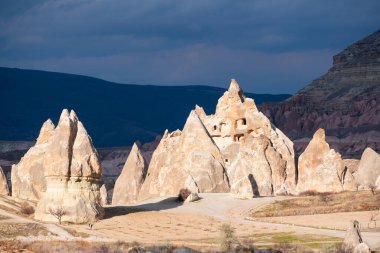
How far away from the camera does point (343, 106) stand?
14812 centimetres

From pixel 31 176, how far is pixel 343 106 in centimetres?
9848

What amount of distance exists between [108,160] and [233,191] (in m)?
87.0

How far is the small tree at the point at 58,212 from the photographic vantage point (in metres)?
43.4

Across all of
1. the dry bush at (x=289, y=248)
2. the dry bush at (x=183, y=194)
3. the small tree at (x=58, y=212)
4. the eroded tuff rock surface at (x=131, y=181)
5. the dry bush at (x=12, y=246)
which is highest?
the eroded tuff rock surface at (x=131, y=181)

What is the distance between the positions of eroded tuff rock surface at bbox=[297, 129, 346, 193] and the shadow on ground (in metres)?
9.90

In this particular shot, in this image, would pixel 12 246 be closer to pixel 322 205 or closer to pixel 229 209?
pixel 229 209

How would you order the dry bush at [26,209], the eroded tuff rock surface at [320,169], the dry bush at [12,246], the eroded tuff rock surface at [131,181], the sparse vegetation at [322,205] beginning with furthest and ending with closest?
the eroded tuff rock surface at [131,181]
the eroded tuff rock surface at [320,169]
the sparse vegetation at [322,205]
the dry bush at [26,209]
the dry bush at [12,246]

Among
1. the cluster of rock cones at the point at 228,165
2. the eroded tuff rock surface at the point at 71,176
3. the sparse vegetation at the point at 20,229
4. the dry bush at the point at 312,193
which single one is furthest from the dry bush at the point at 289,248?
the dry bush at the point at 312,193

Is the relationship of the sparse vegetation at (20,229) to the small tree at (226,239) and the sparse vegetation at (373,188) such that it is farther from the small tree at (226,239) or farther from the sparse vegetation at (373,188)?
the sparse vegetation at (373,188)

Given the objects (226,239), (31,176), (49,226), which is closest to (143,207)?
(31,176)

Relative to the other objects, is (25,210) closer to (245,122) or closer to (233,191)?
(233,191)

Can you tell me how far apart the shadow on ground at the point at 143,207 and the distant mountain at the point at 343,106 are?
63271 mm

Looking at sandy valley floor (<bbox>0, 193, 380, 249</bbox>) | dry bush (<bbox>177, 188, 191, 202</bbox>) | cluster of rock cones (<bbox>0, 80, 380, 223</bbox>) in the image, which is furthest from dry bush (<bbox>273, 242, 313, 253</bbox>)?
dry bush (<bbox>177, 188, 191, 202</bbox>)

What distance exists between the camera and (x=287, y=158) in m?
60.7
